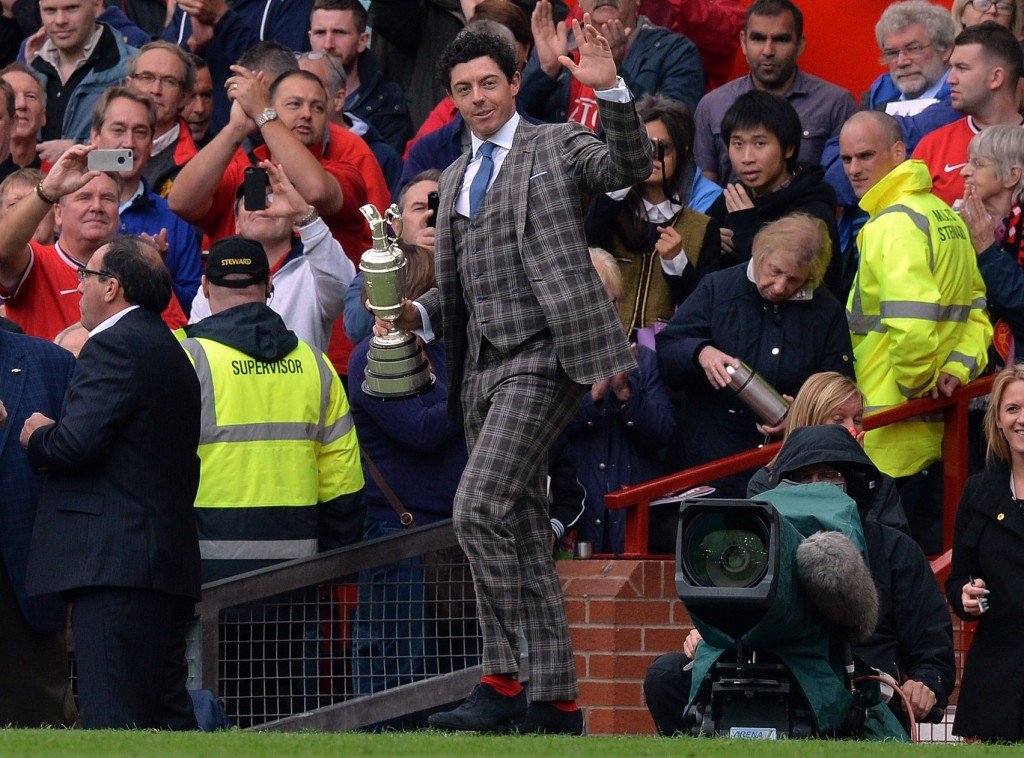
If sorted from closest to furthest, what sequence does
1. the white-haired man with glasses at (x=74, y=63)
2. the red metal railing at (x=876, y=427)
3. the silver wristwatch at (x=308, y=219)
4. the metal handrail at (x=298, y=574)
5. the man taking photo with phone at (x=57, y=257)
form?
the metal handrail at (x=298, y=574) < the red metal railing at (x=876, y=427) < the man taking photo with phone at (x=57, y=257) < the silver wristwatch at (x=308, y=219) < the white-haired man with glasses at (x=74, y=63)

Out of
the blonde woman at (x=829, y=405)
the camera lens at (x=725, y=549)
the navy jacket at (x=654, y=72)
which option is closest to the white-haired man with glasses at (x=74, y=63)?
the navy jacket at (x=654, y=72)

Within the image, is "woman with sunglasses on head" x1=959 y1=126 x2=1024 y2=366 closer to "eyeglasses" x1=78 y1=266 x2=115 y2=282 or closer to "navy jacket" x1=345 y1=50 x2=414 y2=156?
"eyeglasses" x1=78 y1=266 x2=115 y2=282

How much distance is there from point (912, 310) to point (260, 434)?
9.50ft

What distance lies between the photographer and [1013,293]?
870 centimetres

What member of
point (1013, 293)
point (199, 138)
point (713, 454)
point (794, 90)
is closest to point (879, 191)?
point (1013, 293)

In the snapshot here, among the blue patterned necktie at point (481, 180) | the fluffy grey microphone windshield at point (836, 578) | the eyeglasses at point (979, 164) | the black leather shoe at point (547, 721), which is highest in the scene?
the eyeglasses at point (979, 164)

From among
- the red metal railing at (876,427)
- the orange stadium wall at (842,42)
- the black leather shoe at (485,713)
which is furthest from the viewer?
the orange stadium wall at (842,42)

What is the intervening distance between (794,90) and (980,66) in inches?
58.1

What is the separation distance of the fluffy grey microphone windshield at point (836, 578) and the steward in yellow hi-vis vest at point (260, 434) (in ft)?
9.41

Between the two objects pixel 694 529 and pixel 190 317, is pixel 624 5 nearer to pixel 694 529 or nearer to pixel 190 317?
pixel 190 317

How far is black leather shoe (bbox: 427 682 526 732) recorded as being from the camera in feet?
20.9

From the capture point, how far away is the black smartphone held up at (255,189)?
9172 millimetres

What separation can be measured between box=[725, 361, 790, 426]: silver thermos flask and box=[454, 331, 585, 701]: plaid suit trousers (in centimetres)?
177

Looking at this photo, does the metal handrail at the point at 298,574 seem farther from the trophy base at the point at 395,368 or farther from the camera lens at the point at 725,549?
the camera lens at the point at 725,549
